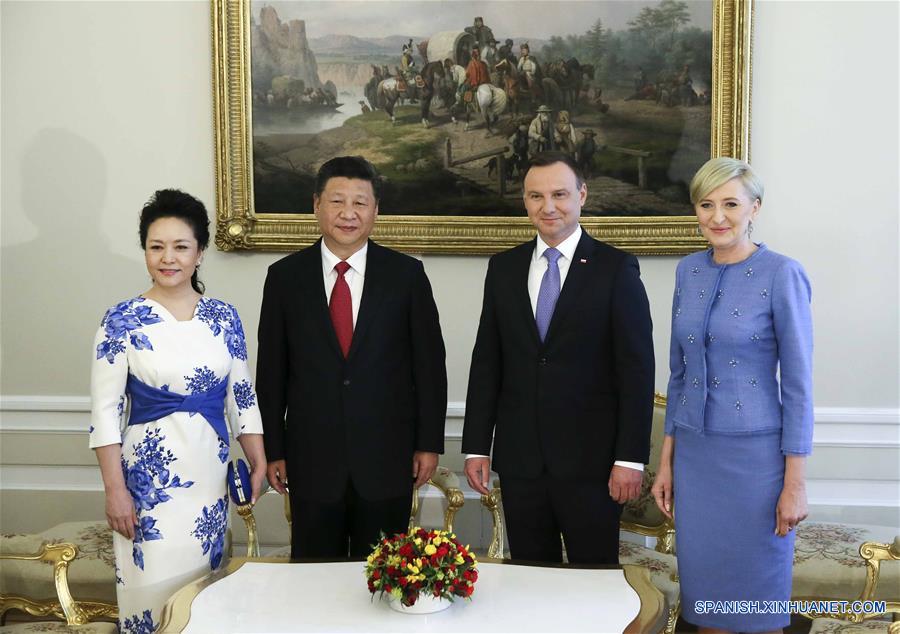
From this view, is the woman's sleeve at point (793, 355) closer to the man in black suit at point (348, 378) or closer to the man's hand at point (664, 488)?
the man's hand at point (664, 488)

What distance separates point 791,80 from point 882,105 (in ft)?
1.34

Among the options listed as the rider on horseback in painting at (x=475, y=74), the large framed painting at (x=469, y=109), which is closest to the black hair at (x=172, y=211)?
the large framed painting at (x=469, y=109)

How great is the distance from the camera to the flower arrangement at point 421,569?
2.05 meters

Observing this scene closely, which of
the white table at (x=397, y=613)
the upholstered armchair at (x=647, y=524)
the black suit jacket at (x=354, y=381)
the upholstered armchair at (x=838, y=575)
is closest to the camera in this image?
the white table at (x=397, y=613)

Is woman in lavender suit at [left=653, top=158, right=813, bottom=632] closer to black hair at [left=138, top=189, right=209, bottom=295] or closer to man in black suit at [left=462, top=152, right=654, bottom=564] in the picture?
man in black suit at [left=462, top=152, right=654, bottom=564]

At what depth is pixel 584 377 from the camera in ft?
8.61

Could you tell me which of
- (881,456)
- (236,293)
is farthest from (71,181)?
(881,456)

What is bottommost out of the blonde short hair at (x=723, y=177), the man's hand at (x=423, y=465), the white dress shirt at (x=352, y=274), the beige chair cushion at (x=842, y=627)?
the beige chair cushion at (x=842, y=627)

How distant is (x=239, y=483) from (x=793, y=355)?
5.44 feet

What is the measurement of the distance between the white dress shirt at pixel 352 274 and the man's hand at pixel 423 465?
523 mm

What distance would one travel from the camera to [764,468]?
2.35m

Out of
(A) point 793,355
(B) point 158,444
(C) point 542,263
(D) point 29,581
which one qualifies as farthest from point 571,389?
(D) point 29,581

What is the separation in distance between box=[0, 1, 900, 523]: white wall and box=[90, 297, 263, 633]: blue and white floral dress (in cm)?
144

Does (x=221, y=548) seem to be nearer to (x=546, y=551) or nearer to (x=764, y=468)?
(x=546, y=551)
